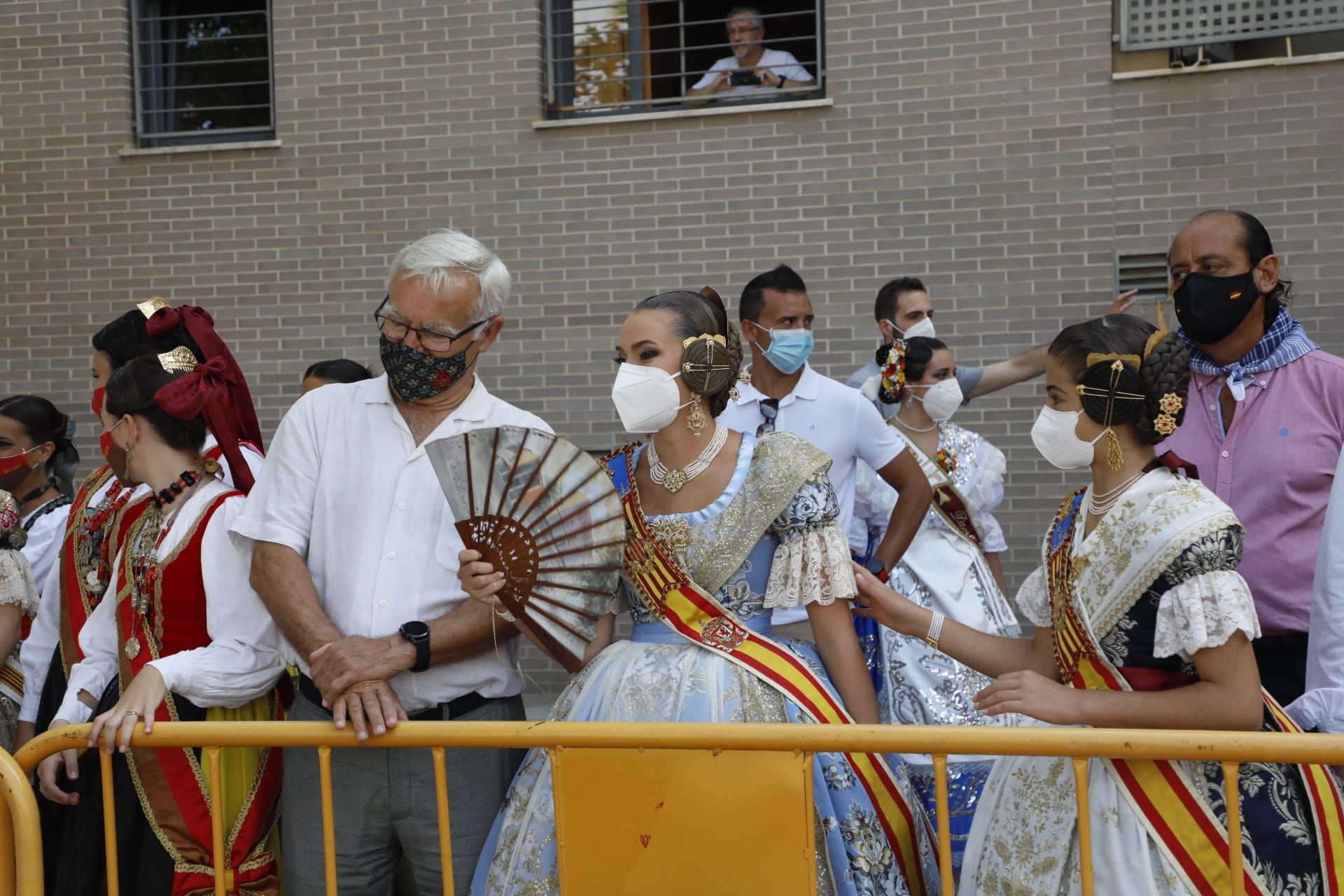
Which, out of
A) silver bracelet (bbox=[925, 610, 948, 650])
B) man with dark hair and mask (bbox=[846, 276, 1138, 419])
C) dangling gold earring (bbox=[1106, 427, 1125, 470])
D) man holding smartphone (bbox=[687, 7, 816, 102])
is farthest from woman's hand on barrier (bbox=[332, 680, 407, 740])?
man holding smartphone (bbox=[687, 7, 816, 102])

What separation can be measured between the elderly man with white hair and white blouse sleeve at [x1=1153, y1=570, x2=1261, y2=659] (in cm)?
138

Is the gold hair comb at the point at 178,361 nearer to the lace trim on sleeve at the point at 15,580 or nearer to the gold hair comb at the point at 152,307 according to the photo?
the gold hair comb at the point at 152,307

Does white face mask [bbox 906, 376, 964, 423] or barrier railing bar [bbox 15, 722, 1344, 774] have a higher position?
white face mask [bbox 906, 376, 964, 423]

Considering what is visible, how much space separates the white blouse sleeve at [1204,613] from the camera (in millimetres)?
2518

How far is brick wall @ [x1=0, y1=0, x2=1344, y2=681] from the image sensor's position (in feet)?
24.2

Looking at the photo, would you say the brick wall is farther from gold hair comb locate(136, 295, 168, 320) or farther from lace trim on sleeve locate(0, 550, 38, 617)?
gold hair comb locate(136, 295, 168, 320)

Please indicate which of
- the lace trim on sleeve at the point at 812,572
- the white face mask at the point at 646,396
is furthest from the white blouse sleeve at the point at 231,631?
the lace trim on sleeve at the point at 812,572

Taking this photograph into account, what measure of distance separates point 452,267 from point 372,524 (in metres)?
0.61

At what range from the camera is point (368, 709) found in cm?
281

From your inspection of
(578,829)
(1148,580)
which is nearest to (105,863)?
(578,829)

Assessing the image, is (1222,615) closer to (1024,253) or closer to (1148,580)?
(1148,580)

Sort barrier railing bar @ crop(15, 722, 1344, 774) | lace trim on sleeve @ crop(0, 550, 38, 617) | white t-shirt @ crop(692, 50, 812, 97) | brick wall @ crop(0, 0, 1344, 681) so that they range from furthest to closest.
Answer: white t-shirt @ crop(692, 50, 812, 97)
brick wall @ crop(0, 0, 1344, 681)
lace trim on sleeve @ crop(0, 550, 38, 617)
barrier railing bar @ crop(15, 722, 1344, 774)

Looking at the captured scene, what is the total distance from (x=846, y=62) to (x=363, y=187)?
9.72ft

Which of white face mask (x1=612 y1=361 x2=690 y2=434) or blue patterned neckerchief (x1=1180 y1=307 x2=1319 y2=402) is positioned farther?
blue patterned neckerchief (x1=1180 y1=307 x2=1319 y2=402)
